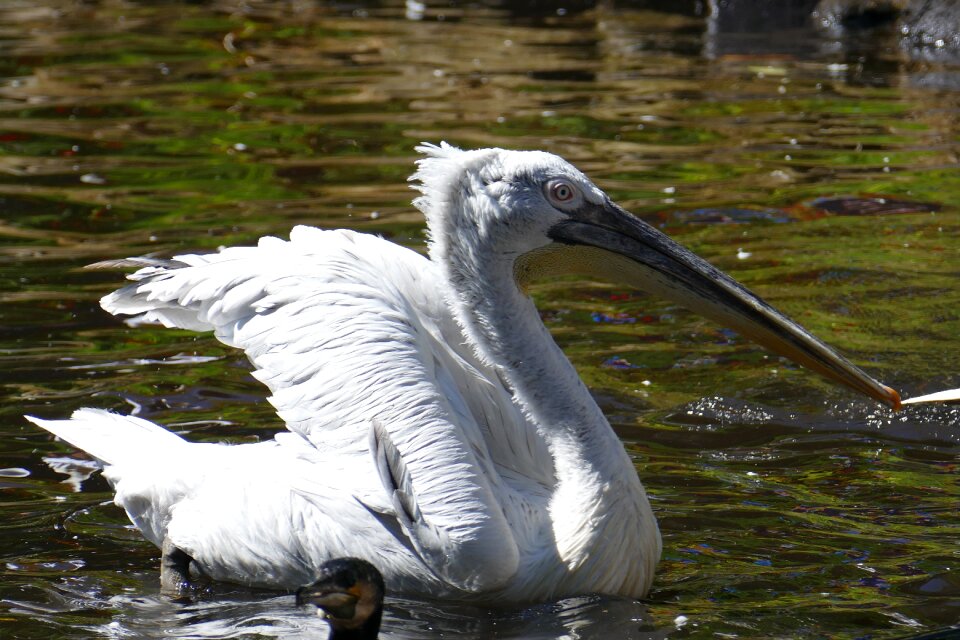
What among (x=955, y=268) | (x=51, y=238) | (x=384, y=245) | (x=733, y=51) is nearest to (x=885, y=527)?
(x=384, y=245)

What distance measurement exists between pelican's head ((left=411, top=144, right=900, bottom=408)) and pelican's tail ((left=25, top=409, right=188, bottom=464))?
3.24 ft

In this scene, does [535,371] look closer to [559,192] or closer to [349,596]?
[559,192]

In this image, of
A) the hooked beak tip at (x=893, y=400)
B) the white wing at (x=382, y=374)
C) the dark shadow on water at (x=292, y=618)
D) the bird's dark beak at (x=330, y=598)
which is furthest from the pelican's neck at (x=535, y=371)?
the bird's dark beak at (x=330, y=598)

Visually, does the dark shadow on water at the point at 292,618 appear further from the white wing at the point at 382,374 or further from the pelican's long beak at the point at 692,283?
the pelican's long beak at the point at 692,283

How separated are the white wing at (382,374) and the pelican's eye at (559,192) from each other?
388mm

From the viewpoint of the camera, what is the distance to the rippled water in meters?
3.51

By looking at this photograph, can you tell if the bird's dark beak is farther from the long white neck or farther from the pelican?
the long white neck

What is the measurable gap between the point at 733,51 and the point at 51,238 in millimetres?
6536

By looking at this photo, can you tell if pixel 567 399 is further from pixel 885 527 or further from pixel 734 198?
pixel 734 198

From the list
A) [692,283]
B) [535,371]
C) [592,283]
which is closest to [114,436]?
[535,371]

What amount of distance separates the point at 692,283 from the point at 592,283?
2.55m

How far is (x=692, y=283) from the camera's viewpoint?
3.58 metres

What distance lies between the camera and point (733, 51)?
11.3 metres

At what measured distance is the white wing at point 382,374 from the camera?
3240 millimetres
